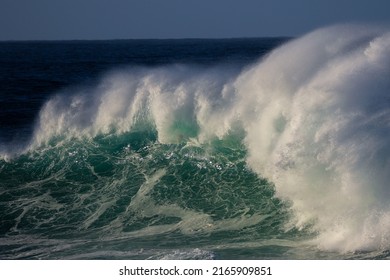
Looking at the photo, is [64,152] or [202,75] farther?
[202,75]

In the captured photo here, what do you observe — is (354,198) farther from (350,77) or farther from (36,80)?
(36,80)

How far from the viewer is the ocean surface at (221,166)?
25.9 ft

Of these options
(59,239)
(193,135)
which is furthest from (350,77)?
(59,239)

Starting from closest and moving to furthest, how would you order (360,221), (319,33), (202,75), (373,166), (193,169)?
(360,221) < (373,166) < (193,169) < (319,33) < (202,75)

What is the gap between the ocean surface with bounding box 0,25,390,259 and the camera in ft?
25.9

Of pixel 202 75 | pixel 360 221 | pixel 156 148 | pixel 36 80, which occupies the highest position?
pixel 36 80

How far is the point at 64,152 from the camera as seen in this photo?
12.5m

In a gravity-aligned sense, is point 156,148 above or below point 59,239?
above

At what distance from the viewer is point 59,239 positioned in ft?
27.8

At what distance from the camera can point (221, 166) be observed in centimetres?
1116

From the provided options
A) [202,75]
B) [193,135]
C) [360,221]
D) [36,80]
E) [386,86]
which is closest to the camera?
[360,221]

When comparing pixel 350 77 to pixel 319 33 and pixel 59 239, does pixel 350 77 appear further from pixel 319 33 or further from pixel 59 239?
pixel 59 239

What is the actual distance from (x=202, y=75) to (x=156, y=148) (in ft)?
11.1

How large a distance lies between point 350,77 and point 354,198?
3.06 metres
